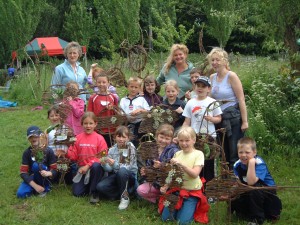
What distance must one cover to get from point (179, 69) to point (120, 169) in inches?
62.0

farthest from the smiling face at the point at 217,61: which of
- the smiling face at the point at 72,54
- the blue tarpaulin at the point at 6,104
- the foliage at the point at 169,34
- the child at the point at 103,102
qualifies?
the blue tarpaulin at the point at 6,104

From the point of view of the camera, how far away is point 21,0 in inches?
832

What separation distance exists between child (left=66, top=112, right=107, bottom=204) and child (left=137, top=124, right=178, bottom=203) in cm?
64

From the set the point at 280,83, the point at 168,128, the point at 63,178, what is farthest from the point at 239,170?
the point at 280,83

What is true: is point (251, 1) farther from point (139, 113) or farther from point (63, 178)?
point (63, 178)

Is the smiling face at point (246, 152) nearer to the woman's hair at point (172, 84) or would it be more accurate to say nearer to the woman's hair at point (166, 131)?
the woman's hair at point (166, 131)

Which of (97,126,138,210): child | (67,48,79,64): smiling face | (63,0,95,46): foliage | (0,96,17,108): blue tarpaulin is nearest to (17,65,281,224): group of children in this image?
(97,126,138,210): child

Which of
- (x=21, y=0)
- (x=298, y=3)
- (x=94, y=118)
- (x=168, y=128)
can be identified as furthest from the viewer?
(x=21, y=0)

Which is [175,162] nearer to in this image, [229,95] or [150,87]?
[229,95]

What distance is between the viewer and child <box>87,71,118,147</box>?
6477 mm

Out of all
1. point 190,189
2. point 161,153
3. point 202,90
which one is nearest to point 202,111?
point 202,90

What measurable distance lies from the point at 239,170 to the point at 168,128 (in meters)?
0.94

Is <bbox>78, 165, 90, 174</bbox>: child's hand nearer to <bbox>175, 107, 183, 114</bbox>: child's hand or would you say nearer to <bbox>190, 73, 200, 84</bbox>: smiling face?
<bbox>175, 107, 183, 114</bbox>: child's hand

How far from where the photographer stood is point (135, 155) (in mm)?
5844
